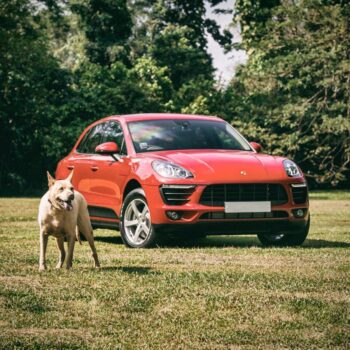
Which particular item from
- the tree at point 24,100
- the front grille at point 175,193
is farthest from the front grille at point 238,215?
the tree at point 24,100

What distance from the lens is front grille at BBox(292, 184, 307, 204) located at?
433 inches

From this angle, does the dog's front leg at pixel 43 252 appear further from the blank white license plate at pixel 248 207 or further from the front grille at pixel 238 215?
the blank white license plate at pixel 248 207

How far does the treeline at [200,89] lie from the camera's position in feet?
116

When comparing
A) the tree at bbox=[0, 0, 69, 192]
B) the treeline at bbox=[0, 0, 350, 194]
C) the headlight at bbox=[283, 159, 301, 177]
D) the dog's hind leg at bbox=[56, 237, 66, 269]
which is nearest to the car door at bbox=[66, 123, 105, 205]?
the headlight at bbox=[283, 159, 301, 177]

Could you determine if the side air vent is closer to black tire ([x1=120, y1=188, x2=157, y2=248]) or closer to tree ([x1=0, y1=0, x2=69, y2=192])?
black tire ([x1=120, y1=188, x2=157, y2=248])

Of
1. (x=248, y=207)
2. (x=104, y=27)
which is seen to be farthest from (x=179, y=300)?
(x=104, y=27)

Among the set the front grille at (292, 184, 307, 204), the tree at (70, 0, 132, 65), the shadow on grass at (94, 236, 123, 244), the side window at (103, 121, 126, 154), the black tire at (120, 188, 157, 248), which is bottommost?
the shadow on grass at (94, 236, 123, 244)

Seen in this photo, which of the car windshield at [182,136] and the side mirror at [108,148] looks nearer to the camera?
the side mirror at [108,148]

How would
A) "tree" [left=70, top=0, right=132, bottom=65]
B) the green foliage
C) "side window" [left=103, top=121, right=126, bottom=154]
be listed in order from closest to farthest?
"side window" [left=103, top=121, right=126, bottom=154], the green foliage, "tree" [left=70, top=0, right=132, bottom=65]

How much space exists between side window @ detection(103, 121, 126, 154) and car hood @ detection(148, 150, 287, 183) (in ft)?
2.78

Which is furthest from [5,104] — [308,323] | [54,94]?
[308,323]

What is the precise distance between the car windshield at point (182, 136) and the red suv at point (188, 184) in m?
0.01

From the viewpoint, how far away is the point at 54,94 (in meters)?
36.6

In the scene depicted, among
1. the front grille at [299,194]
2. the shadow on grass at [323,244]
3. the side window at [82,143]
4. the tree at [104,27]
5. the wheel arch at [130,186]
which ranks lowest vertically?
the shadow on grass at [323,244]
